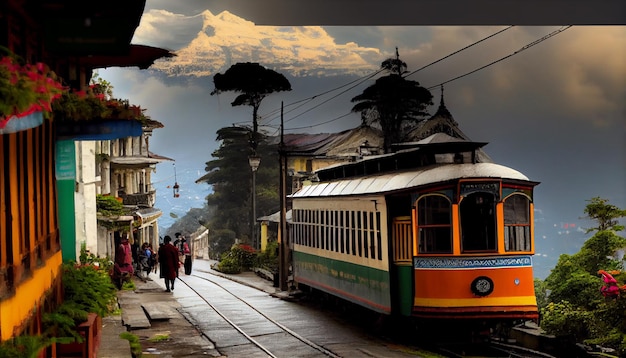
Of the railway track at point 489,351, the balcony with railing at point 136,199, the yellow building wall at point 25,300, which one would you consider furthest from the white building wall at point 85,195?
the balcony with railing at point 136,199

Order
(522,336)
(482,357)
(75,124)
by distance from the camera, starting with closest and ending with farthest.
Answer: (75,124), (482,357), (522,336)

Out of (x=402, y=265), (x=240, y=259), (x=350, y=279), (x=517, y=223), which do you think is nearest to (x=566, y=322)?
(x=517, y=223)

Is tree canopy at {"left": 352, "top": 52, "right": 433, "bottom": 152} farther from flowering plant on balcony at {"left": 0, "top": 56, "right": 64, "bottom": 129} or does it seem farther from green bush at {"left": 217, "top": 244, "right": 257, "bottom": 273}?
flowering plant on balcony at {"left": 0, "top": 56, "right": 64, "bottom": 129}

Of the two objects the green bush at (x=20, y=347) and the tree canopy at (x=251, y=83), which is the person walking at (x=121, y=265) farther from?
the tree canopy at (x=251, y=83)

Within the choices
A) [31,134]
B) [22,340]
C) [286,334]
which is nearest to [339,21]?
[286,334]

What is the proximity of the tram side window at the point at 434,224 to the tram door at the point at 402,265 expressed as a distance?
18 centimetres

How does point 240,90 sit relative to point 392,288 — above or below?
above

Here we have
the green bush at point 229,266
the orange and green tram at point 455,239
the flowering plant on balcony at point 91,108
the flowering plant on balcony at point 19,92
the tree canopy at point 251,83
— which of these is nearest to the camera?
the flowering plant on balcony at point 19,92

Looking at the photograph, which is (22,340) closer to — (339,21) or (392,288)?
(392,288)

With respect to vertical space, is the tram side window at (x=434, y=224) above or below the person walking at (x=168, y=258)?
above

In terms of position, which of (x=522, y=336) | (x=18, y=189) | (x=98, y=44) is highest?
(x=98, y=44)

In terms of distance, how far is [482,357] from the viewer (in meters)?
10.6

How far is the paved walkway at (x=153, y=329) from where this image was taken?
1037 cm

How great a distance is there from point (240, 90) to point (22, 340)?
31.4m
